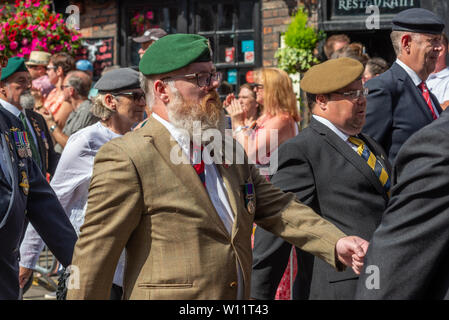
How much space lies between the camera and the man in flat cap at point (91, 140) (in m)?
4.77

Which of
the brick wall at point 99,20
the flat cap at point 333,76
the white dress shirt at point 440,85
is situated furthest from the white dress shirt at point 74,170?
the brick wall at point 99,20

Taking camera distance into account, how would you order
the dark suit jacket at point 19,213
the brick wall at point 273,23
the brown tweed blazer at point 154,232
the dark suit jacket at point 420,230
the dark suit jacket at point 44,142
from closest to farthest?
the dark suit jacket at point 420,230, the brown tweed blazer at point 154,232, the dark suit jacket at point 19,213, the dark suit jacket at point 44,142, the brick wall at point 273,23

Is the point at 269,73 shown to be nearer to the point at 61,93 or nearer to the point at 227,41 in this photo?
the point at 61,93

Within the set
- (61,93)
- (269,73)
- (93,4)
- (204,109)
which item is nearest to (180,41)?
(204,109)

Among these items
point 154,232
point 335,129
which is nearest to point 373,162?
point 335,129

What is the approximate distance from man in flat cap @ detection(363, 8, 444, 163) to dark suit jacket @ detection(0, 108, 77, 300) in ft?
6.63

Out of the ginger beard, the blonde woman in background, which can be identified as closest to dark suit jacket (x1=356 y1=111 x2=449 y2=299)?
the ginger beard

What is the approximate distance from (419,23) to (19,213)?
284cm

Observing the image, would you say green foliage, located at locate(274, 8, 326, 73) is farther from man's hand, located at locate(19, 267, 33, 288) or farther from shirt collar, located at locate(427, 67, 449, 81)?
man's hand, located at locate(19, 267, 33, 288)

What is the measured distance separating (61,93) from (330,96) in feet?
18.4

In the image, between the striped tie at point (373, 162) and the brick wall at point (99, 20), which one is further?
the brick wall at point (99, 20)

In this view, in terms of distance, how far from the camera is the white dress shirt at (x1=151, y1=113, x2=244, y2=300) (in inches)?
114

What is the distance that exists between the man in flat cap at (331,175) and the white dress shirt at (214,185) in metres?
1.01

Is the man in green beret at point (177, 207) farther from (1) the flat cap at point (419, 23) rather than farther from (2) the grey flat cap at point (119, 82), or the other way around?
(1) the flat cap at point (419, 23)
